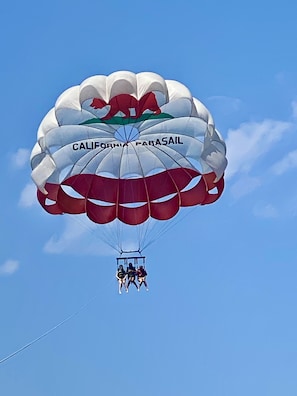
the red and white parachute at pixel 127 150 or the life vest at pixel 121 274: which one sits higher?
the red and white parachute at pixel 127 150

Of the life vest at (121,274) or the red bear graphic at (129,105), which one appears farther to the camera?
the life vest at (121,274)

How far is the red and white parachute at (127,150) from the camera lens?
43188 millimetres

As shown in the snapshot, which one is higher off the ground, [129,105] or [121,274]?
[129,105]

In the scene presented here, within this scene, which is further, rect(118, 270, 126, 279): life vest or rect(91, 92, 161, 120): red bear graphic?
rect(118, 270, 126, 279): life vest

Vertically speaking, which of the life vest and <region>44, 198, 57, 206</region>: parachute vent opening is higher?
<region>44, 198, 57, 206</region>: parachute vent opening

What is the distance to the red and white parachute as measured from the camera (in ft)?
142

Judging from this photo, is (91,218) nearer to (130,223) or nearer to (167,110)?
(130,223)

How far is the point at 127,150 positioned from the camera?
44312mm

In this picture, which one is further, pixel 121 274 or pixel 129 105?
pixel 121 274

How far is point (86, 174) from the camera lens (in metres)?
44.2

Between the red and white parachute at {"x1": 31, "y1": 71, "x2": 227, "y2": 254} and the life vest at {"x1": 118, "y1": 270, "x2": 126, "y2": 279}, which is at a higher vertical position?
the red and white parachute at {"x1": 31, "y1": 71, "x2": 227, "y2": 254}

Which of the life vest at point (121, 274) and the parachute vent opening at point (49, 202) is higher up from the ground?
the parachute vent opening at point (49, 202)

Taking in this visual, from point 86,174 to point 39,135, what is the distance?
1707mm

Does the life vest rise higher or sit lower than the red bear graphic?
lower
